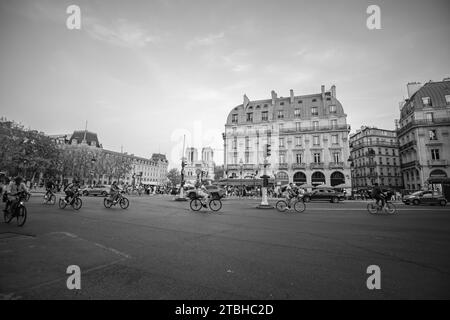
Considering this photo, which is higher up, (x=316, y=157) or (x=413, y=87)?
(x=413, y=87)

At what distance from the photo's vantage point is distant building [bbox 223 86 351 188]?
142 ft

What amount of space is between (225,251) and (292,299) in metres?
2.26

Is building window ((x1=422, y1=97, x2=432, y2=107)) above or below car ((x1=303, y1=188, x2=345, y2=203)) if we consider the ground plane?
above

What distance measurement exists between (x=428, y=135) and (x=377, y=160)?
21544mm

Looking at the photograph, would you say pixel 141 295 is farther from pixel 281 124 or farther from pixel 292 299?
pixel 281 124

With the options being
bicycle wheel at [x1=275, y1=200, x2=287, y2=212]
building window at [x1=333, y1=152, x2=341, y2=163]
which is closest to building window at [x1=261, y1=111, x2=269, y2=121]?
building window at [x1=333, y1=152, x2=341, y2=163]

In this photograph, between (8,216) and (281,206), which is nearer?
(8,216)

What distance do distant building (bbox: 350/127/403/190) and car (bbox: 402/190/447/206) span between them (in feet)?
126

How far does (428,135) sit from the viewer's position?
39938 millimetres

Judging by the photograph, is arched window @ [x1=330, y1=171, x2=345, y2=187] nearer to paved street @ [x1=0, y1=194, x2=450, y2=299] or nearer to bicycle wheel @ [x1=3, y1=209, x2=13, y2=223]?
paved street @ [x1=0, y1=194, x2=450, y2=299]

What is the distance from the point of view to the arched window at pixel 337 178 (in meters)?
41.9

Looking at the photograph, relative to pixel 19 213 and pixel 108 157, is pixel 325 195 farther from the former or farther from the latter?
pixel 108 157

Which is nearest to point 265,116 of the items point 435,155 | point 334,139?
point 334,139

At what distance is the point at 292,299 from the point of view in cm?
274
